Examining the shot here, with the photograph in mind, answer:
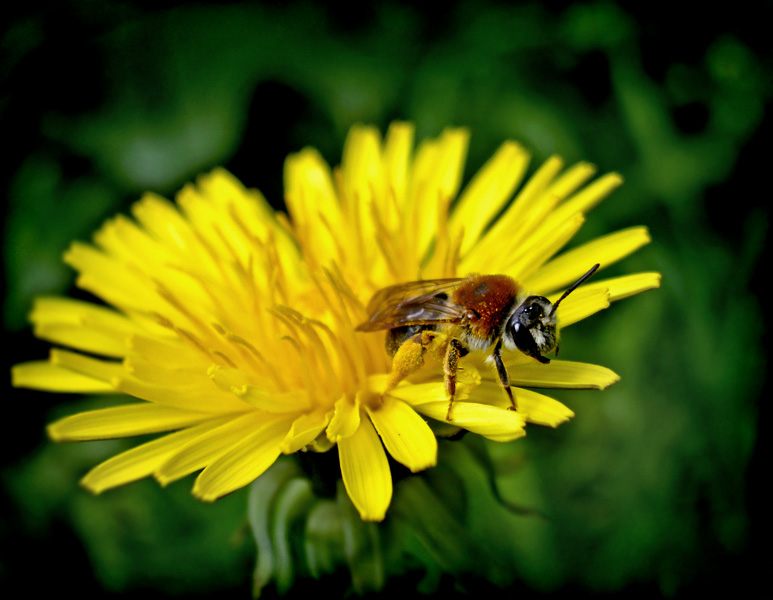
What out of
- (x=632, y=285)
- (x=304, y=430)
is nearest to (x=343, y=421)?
(x=304, y=430)

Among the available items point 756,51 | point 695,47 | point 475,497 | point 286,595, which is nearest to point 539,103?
point 695,47

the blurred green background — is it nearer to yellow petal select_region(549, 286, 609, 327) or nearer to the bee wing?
the bee wing

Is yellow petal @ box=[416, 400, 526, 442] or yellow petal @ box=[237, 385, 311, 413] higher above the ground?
yellow petal @ box=[237, 385, 311, 413]

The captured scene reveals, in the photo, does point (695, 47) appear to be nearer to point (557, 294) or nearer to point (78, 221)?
point (557, 294)

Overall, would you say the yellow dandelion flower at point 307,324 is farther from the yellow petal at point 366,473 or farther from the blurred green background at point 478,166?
the blurred green background at point 478,166

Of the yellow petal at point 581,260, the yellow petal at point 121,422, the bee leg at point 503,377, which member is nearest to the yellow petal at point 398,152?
the yellow petal at point 581,260

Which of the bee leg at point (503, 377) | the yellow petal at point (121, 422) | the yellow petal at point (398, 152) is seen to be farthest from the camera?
the yellow petal at point (398, 152)

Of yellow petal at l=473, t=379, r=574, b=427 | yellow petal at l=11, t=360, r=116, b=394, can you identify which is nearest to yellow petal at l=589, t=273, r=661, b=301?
yellow petal at l=473, t=379, r=574, b=427
